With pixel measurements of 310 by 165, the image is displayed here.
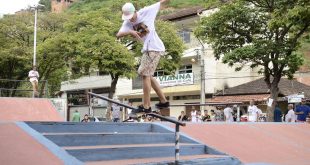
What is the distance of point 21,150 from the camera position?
4.88 metres

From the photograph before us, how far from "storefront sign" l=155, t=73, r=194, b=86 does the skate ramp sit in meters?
20.9

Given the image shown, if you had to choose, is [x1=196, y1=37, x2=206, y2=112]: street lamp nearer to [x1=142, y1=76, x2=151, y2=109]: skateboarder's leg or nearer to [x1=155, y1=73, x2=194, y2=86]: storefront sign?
[x1=155, y1=73, x2=194, y2=86]: storefront sign

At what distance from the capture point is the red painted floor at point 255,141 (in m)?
7.40

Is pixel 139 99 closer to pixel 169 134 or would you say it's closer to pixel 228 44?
pixel 228 44

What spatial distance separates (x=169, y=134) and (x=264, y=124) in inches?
137

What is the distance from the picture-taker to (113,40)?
93.2 ft

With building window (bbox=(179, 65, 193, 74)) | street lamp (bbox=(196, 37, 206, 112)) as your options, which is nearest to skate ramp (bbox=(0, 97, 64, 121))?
street lamp (bbox=(196, 37, 206, 112))

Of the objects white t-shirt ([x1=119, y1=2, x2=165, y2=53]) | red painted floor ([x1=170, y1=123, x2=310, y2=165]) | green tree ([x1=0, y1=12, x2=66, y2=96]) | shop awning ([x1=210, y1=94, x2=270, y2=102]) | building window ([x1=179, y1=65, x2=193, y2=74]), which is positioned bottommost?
red painted floor ([x1=170, y1=123, x2=310, y2=165])

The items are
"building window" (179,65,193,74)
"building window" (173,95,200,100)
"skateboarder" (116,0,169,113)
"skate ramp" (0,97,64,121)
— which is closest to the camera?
"skateboarder" (116,0,169,113)

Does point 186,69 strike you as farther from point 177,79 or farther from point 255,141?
point 255,141

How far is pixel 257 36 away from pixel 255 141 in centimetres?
1279

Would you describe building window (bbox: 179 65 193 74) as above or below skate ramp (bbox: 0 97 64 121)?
above

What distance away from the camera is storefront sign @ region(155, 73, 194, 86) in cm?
3369

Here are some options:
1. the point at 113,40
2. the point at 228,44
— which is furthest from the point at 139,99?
the point at 228,44
